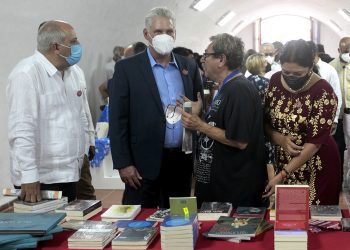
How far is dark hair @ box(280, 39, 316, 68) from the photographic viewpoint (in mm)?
2701

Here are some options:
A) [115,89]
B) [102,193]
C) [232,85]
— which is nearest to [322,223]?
[232,85]

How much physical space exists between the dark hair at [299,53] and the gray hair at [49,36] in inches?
54.8

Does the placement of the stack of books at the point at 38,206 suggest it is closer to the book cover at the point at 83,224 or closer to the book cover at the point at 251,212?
the book cover at the point at 83,224

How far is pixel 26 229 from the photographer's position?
2117 millimetres

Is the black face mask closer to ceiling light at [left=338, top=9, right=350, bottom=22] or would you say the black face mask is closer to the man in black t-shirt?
the man in black t-shirt

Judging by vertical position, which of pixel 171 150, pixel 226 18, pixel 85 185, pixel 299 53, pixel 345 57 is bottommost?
pixel 85 185

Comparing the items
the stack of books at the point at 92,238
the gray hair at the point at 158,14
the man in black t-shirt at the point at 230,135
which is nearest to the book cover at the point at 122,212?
the stack of books at the point at 92,238

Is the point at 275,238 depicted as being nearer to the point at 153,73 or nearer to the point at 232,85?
the point at 232,85

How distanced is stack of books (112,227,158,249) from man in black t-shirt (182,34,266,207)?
2.68 ft

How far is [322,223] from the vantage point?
7.47 ft

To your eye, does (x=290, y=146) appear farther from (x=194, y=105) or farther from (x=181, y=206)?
(x=181, y=206)

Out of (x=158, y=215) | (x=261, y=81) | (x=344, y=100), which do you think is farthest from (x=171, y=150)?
(x=344, y=100)

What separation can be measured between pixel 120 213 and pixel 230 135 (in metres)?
0.76

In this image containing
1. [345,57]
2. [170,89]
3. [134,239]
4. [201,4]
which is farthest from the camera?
[201,4]
